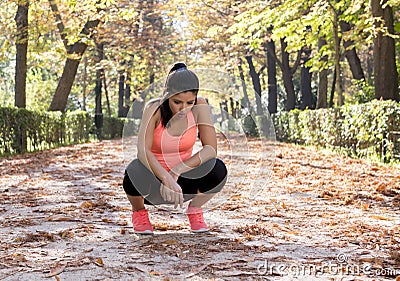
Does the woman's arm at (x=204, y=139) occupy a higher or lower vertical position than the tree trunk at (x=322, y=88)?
lower

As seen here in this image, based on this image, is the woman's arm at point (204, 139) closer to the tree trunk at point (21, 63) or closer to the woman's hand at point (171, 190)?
the woman's hand at point (171, 190)

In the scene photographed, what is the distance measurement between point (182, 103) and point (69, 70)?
70.2 ft

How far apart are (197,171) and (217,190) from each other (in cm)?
26

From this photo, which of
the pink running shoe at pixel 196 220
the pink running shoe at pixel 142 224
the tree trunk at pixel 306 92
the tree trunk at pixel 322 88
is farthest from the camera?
the tree trunk at pixel 306 92

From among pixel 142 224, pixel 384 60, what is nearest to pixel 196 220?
→ pixel 142 224

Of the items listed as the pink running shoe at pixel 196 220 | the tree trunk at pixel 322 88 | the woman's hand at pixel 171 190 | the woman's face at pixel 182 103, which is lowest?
the pink running shoe at pixel 196 220

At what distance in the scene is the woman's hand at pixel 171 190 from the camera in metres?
4.77

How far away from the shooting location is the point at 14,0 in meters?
17.3

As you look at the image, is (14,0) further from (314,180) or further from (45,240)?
(45,240)

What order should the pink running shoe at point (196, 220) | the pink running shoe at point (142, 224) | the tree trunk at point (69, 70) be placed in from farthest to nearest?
the tree trunk at point (69, 70), the pink running shoe at point (196, 220), the pink running shoe at point (142, 224)

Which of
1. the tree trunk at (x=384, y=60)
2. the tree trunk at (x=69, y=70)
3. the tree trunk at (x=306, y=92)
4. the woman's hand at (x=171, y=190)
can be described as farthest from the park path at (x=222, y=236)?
the tree trunk at (x=306, y=92)

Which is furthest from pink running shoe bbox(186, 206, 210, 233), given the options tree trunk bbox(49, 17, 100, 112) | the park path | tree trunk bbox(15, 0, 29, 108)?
tree trunk bbox(49, 17, 100, 112)

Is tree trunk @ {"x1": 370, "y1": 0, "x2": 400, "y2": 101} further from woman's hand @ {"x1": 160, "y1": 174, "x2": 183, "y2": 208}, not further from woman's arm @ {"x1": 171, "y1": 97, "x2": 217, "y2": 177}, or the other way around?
woman's hand @ {"x1": 160, "y1": 174, "x2": 183, "y2": 208}

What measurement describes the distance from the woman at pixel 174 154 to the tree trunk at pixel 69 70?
1841 cm
